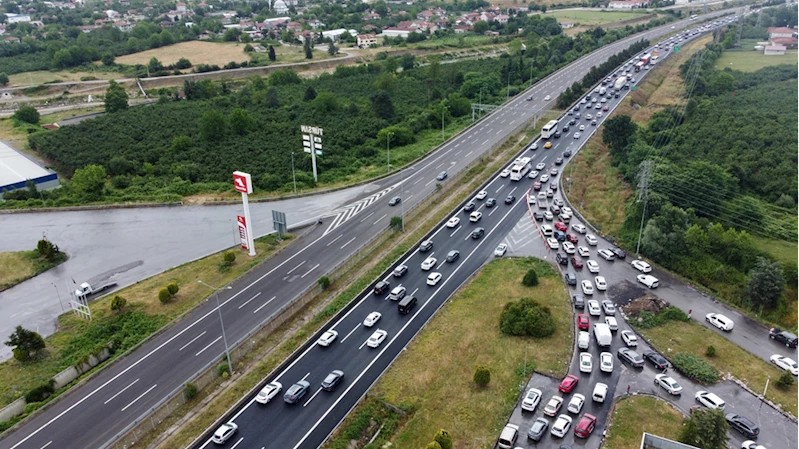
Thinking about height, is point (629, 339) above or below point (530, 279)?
below

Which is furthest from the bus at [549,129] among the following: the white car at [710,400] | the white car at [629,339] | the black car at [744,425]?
the black car at [744,425]

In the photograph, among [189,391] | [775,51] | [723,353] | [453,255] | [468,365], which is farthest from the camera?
[775,51]

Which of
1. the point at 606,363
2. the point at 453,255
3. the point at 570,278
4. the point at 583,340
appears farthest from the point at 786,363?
the point at 453,255

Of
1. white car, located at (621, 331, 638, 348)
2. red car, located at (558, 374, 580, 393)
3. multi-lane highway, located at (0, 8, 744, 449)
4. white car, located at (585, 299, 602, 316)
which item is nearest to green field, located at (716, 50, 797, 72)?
multi-lane highway, located at (0, 8, 744, 449)

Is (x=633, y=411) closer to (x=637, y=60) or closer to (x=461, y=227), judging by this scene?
(x=461, y=227)

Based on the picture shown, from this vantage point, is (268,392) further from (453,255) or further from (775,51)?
(775,51)

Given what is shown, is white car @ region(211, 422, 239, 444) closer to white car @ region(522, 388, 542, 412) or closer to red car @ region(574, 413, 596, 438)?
white car @ region(522, 388, 542, 412)
